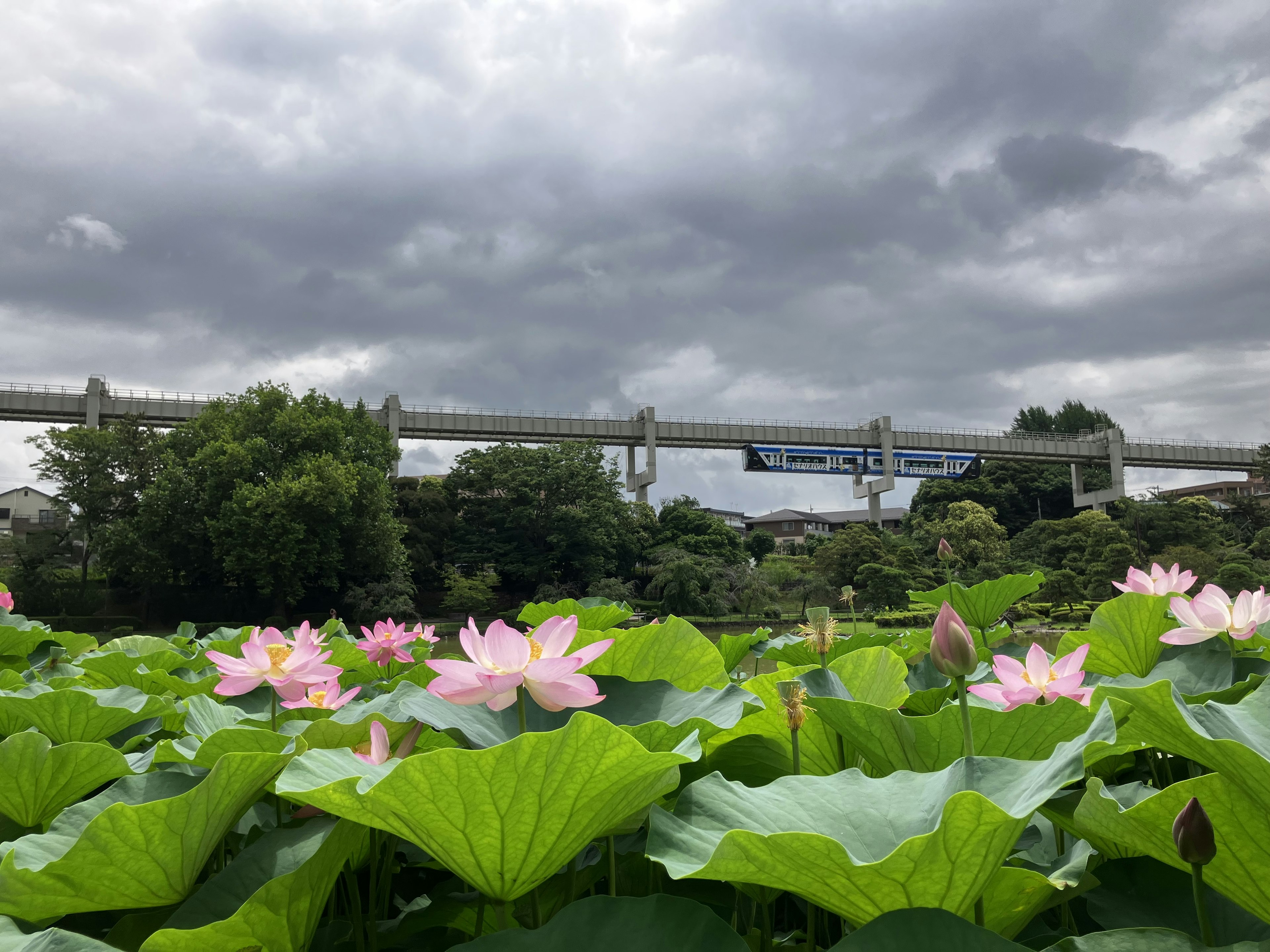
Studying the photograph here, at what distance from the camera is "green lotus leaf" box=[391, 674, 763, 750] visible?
837mm

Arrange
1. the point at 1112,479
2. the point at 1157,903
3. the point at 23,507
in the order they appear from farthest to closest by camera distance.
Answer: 1. the point at 23,507
2. the point at 1112,479
3. the point at 1157,903

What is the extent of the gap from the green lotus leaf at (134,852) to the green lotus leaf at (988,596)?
1609 millimetres

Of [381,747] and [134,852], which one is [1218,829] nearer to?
[381,747]

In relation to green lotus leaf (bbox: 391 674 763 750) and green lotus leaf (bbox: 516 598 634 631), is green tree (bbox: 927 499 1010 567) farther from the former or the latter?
green lotus leaf (bbox: 391 674 763 750)

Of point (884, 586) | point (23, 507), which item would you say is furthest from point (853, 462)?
point (23, 507)

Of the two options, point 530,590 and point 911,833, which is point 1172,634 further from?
point 530,590

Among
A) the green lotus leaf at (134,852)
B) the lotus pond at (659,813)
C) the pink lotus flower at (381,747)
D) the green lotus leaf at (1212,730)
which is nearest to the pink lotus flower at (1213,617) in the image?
the lotus pond at (659,813)

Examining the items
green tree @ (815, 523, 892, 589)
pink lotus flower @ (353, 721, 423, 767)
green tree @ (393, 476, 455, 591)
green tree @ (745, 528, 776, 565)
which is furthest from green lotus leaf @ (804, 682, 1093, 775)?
green tree @ (745, 528, 776, 565)

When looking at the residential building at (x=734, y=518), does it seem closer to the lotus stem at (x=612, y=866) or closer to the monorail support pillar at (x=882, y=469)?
the monorail support pillar at (x=882, y=469)

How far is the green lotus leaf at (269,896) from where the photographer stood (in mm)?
615

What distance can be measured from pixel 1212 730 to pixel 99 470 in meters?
24.0

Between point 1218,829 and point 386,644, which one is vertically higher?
point 1218,829

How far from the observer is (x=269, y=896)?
0.63 metres

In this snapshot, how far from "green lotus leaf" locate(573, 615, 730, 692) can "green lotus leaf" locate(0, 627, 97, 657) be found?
2058 mm
